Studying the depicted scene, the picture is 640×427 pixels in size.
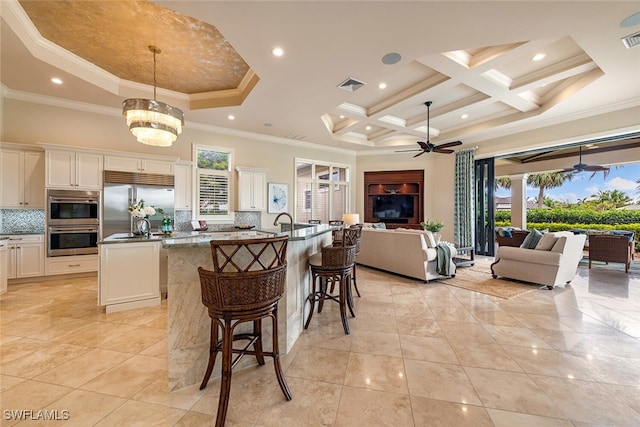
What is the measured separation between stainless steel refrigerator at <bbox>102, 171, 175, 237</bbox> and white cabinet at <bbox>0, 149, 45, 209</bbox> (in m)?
0.95

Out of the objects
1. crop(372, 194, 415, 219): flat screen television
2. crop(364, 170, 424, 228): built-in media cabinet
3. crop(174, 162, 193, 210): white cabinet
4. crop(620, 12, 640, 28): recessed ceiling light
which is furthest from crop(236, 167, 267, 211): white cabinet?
crop(620, 12, 640, 28): recessed ceiling light

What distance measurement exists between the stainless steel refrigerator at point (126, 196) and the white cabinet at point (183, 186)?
34 centimetres

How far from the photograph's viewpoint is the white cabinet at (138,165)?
457 centimetres

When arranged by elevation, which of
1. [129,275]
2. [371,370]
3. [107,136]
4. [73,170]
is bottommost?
[371,370]

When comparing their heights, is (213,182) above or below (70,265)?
above

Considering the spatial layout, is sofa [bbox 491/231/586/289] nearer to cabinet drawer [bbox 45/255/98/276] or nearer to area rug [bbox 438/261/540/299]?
area rug [bbox 438/261/540/299]

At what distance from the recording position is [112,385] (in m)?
1.84

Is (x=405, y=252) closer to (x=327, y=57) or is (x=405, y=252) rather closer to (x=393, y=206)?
(x=327, y=57)

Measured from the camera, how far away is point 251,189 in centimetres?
620

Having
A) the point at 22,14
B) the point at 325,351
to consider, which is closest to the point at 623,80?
the point at 325,351

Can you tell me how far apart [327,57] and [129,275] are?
3.67 m

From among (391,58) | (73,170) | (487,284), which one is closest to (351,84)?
(391,58)

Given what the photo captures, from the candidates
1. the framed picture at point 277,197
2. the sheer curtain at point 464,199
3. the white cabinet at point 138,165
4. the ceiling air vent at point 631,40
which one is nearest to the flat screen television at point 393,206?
the sheer curtain at point 464,199

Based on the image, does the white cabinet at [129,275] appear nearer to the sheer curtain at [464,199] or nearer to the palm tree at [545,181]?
the sheer curtain at [464,199]
